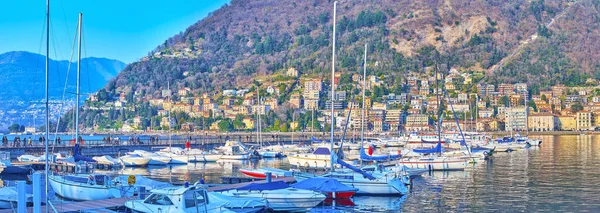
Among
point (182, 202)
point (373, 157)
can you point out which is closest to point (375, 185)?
point (182, 202)

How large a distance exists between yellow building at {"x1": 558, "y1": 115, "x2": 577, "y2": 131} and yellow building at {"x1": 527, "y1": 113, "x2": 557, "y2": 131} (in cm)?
592

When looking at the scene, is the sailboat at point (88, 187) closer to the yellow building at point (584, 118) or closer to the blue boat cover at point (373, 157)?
the blue boat cover at point (373, 157)

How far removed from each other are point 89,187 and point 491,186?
20610 millimetres

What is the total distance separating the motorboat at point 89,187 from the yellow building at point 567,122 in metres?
159

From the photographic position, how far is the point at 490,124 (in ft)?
547

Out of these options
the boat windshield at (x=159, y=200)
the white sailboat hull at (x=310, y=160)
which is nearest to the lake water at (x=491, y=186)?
the white sailboat hull at (x=310, y=160)

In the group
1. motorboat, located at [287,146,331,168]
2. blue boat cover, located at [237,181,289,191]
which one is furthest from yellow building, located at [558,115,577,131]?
blue boat cover, located at [237,181,289,191]

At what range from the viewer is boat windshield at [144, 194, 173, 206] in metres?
22.7

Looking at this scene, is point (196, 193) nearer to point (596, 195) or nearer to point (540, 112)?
point (596, 195)

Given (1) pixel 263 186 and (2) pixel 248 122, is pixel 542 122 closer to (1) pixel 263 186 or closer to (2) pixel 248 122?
(2) pixel 248 122

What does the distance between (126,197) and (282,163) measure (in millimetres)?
31161

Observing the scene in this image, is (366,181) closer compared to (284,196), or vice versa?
(284,196)

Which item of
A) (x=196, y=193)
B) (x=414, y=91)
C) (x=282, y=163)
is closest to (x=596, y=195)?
(x=196, y=193)

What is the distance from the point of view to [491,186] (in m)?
38.8
